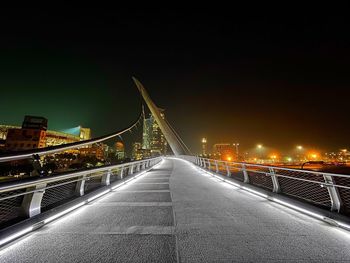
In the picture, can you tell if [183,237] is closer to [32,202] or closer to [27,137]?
[32,202]

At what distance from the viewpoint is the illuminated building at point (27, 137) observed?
94812 millimetres

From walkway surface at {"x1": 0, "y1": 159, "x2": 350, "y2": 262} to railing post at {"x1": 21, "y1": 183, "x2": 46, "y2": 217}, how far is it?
1.38 feet

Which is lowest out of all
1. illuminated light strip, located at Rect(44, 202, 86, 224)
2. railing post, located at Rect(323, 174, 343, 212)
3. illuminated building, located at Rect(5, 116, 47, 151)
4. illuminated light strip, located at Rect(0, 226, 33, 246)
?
illuminated light strip, located at Rect(0, 226, 33, 246)

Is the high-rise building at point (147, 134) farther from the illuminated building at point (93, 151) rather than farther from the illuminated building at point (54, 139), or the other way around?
the illuminated building at point (54, 139)

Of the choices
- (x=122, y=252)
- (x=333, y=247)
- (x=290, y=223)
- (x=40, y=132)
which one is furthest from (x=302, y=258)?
(x=40, y=132)

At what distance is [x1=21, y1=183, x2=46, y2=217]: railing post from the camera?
3.83 metres

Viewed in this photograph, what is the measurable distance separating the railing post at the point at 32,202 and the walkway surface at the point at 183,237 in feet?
1.38

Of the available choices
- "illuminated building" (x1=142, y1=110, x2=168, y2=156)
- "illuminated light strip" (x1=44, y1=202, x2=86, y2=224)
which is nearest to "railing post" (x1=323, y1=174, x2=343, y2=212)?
"illuminated light strip" (x1=44, y1=202, x2=86, y2=224)

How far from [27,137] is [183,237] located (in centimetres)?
11956

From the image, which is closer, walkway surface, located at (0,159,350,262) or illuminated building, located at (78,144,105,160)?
walkway surface, located at (0,159,350,262)

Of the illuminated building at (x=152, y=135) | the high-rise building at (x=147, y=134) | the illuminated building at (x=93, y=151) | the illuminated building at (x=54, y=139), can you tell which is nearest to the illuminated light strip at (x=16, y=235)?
the illuminated building at (x=93, y=151)

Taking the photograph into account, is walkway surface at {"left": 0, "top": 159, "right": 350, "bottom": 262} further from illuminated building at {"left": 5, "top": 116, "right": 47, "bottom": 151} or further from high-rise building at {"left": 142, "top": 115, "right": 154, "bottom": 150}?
high-rise building at {"left": 142, "top": 115, "right": 154, "bottom": 150}

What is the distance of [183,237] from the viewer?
3332 mm

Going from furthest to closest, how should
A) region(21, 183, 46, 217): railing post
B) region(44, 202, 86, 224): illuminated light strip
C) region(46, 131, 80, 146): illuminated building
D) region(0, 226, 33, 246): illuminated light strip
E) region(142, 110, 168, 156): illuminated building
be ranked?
1. region(142, 110, 168, 156): illuminated building
2. region(46, 131, 80, 146): illuminated building
3. region(44, 202, 86, 224): illuminated light strip
4. region(21, 183, 46, 217): railing post
5. region(0, 226, 33, 246): illuminated light strip
